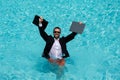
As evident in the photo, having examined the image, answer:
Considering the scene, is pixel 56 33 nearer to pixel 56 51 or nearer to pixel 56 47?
pixel 56 47

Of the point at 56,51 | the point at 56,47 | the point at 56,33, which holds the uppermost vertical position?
the point at 56,33

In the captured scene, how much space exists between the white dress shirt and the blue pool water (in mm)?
546

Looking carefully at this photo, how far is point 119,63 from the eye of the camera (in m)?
10.0

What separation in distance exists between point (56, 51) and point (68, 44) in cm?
163

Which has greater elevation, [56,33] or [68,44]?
[56,33]

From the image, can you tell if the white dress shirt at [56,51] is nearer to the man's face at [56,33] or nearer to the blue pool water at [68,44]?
the man's face at [56,33]

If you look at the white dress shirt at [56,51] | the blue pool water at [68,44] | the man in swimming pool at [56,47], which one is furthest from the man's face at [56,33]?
the blue pool water at [68,44]

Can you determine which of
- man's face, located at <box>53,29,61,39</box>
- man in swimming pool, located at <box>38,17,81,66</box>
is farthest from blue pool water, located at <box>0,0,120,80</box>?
man's face, located at <box>53,29,61,39</box>

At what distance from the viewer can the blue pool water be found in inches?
384

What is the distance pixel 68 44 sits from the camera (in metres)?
10.8

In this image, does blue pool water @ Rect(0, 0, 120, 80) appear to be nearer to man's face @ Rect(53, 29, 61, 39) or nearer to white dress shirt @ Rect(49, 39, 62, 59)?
white dress shirt @ Rect(49, 39, 62, 59)

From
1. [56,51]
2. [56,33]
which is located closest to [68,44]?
[56,51]

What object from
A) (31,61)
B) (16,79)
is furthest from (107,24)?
(16,79)

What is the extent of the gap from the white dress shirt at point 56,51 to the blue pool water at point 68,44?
546 millimetres
